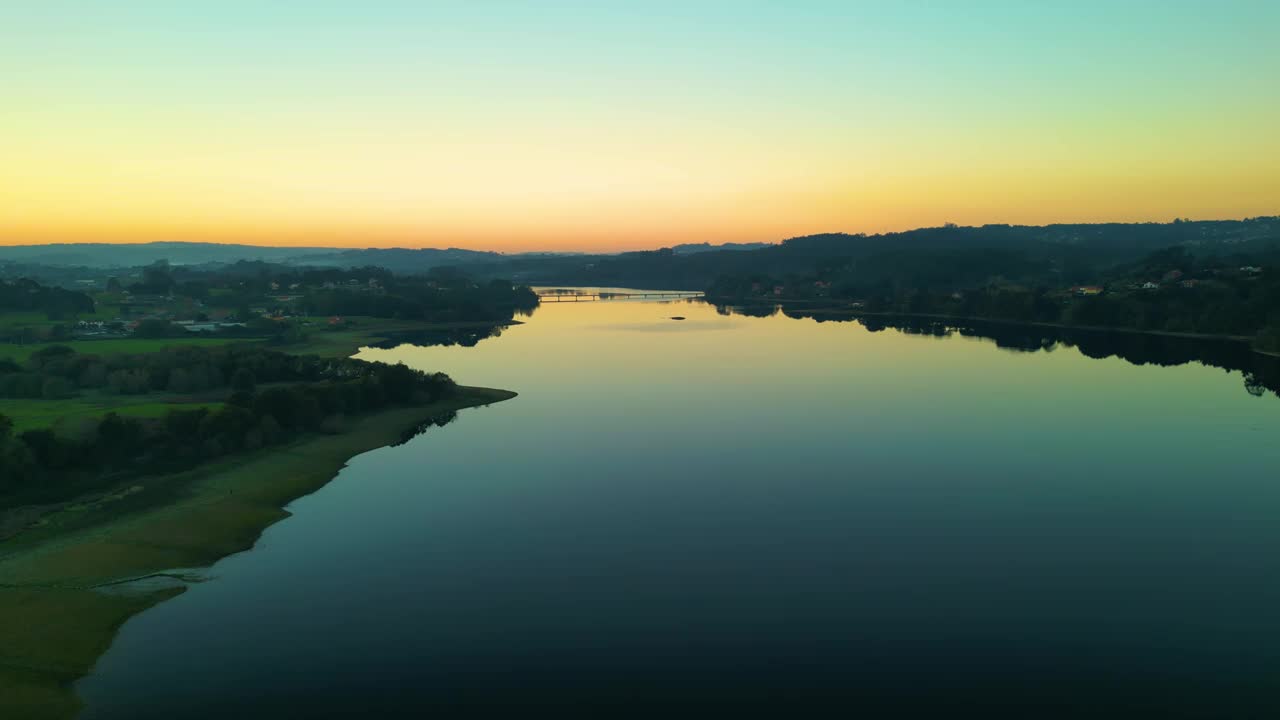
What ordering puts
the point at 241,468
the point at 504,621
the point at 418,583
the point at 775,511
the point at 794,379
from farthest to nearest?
the point at 794,379, the point at 241,468, the point at 775,511, the point at 418,583, the point at 504,621

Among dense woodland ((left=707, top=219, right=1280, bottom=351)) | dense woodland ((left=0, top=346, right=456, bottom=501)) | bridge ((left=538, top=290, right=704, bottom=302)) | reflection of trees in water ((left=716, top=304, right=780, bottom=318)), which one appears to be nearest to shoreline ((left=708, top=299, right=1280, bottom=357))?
dense woodland ((left=707, top=219, right=1280, bottom=351))

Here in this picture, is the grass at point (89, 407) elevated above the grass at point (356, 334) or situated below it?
below

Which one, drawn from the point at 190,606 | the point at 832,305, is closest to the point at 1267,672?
the point at 190,606

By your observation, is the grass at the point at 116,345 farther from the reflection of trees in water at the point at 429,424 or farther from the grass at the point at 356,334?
the reflection of trees in water at the point at 429,424

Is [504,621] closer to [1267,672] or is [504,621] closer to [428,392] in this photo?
[1267,672]

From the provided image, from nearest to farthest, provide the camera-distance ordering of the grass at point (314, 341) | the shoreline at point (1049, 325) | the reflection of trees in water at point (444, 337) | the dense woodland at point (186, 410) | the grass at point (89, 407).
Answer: the dense woodland at point (186, 410), the grass at point (89, 407), the grass at point (314, 341), the shoreline at point (1049, 325), the reflection of trees in water at point (444, 337)

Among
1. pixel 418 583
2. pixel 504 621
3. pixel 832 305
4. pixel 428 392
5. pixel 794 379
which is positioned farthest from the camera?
pixel 832 305

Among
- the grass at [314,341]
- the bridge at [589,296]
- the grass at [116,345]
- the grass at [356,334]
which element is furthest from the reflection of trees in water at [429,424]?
the bridge at [589,296]
